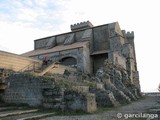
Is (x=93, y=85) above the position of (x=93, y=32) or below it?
below

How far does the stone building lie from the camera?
36.8 m

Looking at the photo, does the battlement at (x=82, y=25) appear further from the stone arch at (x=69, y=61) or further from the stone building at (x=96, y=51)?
the stone arch at (x=69, y=61)

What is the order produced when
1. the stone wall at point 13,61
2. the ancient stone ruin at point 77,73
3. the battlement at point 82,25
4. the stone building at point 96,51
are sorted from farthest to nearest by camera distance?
the battlement at point 82,25 → the stone building at point 96,51 → the stone wall at point 13,61 → the ancient stone ruin at point 77,73

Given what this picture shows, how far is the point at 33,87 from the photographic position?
43.5ft

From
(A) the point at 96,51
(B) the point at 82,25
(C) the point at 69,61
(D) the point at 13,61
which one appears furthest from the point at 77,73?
(B) the point at 82,25

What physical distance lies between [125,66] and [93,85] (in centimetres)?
2065

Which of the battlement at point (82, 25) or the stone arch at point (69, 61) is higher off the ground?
the battlement at point (82, 25)

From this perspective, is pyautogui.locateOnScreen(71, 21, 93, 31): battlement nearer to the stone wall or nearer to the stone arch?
the stone arch

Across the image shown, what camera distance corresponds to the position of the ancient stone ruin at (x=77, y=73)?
12656mm

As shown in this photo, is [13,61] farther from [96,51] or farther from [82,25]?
[82,25]

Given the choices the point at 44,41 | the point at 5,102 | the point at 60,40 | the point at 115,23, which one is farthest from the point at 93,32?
the point at 5,102

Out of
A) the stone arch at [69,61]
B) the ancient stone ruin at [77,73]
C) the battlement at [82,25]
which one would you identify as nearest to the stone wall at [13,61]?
the ancient stone ruin at [77,73]

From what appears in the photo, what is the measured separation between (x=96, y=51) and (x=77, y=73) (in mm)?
10011

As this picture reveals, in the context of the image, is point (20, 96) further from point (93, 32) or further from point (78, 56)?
point (93, 32)
